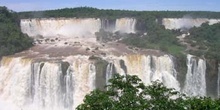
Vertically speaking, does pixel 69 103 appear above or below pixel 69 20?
below

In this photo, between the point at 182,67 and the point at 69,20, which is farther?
the point at 69,20

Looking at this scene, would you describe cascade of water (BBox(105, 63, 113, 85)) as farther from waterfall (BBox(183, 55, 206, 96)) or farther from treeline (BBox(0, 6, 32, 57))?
treeline (BBox(0, 6, 32, 57))

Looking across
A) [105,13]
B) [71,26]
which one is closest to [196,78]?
[71,26]

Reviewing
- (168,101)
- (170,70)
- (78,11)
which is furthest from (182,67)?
(78,11)

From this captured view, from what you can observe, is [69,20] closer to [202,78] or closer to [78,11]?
[78,11]

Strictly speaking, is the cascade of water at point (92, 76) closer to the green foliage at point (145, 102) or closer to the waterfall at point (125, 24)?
the green foliage at point (145, 102)

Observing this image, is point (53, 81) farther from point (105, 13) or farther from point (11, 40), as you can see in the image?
point (105, 13)

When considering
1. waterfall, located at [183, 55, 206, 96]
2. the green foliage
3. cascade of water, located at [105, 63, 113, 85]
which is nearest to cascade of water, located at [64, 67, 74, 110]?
cascade of water, located at [105, 63, 113, 85]
